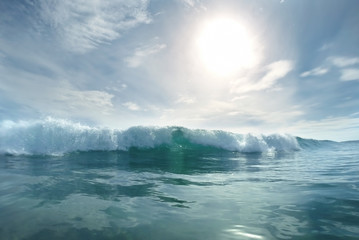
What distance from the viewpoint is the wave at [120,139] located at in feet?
51.9

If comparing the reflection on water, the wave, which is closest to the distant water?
the reflection on water

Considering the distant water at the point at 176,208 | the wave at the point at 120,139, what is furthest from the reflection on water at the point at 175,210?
the wave at the point at 120,139

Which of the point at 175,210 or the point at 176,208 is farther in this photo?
the point at 176,208

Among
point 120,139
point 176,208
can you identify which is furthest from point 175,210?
point 120,139

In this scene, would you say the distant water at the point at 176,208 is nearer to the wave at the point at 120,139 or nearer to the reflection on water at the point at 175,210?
the reflection on water at the point at 175,210

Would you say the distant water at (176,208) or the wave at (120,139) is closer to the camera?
A: the distant water at (176,208)

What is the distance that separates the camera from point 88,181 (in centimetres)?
652

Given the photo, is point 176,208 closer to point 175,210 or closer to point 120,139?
point 175,210

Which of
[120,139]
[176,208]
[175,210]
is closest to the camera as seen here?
[175,210]

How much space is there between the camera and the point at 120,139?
2181 cm

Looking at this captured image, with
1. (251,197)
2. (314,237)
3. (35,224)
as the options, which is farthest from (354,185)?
(35,224)

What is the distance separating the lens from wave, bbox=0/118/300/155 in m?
15.8

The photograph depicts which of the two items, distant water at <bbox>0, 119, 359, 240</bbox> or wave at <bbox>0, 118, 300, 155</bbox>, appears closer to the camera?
distant water at <bbox>0, 119, 359, 240</bbox>

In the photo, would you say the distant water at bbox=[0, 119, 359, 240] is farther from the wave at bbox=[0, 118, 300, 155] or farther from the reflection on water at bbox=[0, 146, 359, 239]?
the wave at bbox=[0, 118, 300, 155]
